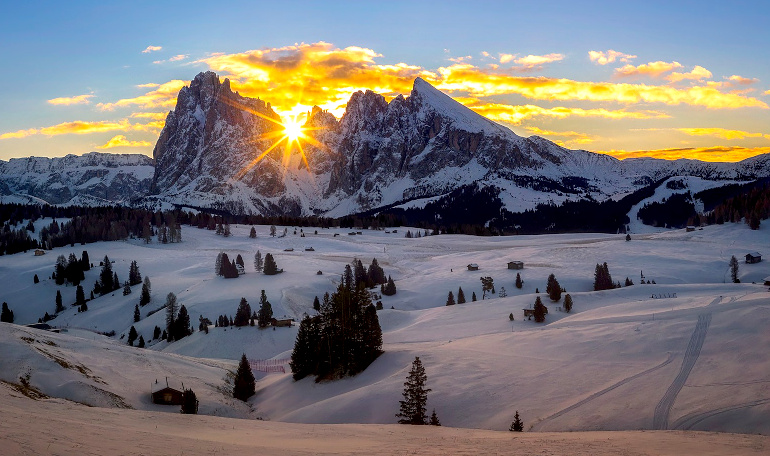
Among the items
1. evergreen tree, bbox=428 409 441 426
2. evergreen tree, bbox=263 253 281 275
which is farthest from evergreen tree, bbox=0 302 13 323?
evergreen tree, bbox=428 409 441 426

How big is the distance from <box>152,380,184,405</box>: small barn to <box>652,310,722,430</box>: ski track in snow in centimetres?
3593

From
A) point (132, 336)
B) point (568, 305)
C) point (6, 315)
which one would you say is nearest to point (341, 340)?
point (568, 305)

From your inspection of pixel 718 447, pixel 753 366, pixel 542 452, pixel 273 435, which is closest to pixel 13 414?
pixel 273 435

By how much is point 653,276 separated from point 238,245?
138679mm

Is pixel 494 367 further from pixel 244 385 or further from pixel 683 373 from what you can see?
pixel 244 385

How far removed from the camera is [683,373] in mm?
38719

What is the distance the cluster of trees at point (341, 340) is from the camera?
2131 inches

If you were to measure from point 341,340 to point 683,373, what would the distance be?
Answer: 30361 millimetres

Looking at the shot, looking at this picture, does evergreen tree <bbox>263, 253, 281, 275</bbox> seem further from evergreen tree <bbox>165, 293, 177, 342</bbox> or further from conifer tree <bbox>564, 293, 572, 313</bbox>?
conifer tree <bbox>564, 293, 572, 313</bbox>

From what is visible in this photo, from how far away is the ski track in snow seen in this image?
32438 mm

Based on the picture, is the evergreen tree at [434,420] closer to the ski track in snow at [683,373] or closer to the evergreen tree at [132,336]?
the ski track in snow at [683,373]

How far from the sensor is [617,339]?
4828 centimetres

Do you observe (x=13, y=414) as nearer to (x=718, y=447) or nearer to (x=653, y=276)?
(x=718, y=447)

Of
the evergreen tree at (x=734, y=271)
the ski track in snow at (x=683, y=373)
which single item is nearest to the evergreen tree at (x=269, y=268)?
the evergreen tree at (x=734, y=271)
